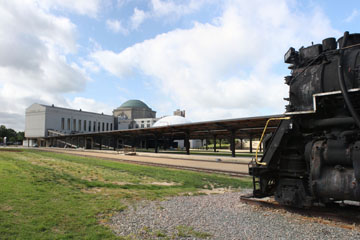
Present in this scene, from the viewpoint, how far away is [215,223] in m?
6.06

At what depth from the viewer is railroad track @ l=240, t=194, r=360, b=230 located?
19.2ft

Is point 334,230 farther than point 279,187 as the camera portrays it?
No

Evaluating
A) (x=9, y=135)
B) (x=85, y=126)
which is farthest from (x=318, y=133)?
Answer: (x=9, y=135)

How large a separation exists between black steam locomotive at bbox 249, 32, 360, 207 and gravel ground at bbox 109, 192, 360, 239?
25.3 inches

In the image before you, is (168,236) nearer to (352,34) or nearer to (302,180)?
(302,180)

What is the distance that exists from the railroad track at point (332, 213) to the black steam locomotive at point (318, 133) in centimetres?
30

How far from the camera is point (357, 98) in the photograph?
5.92 metres

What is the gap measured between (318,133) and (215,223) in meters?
3.65

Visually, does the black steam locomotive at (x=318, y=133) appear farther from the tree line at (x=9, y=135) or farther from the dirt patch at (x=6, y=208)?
the tree line at (x=9, y=135)

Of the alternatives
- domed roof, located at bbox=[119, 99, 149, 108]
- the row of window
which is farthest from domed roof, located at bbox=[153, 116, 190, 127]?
domed roof, located at bbox=[119, 99, 149, 108]

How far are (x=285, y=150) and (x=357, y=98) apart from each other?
7.15ft

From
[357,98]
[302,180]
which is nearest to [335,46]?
[357,98]

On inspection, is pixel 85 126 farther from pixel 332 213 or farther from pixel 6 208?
pixel 332 213

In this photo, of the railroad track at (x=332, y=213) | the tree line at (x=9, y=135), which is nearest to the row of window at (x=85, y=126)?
the tree line at (x=9, y=135)
